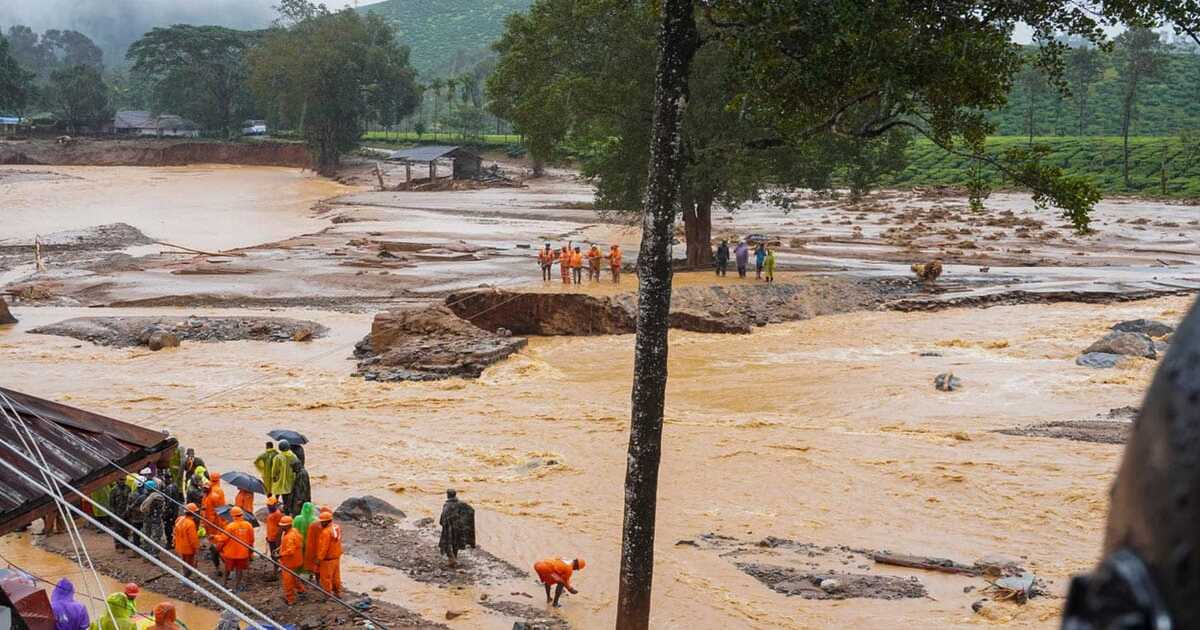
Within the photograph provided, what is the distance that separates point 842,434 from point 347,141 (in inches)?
2714

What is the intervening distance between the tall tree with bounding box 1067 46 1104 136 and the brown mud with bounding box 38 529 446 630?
8331 cm

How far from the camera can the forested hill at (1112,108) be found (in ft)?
322

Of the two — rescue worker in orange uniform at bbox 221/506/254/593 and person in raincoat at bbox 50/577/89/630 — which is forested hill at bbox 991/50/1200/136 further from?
person in raincoat at bbox 50/577/89/630

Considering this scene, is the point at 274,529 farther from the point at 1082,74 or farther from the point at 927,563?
the point at 1082,74

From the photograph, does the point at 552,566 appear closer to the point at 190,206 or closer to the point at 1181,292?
the point at 1181,292

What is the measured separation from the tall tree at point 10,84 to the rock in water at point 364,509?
286ft

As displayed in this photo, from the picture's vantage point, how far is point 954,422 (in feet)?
61.8

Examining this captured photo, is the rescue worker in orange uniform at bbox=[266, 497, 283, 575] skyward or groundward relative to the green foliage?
groundward

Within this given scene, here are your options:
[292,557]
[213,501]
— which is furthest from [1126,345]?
[213,501]

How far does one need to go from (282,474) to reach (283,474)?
0.04ft

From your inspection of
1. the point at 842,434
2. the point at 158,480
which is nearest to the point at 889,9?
the point at 158,480

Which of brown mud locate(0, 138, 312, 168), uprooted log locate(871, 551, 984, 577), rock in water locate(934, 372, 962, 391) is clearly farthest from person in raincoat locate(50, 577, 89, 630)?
brown mud locate(0, 138, 312, 168)

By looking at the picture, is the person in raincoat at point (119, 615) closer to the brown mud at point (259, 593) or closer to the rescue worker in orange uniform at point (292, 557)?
the brown mud at point (259, 593)

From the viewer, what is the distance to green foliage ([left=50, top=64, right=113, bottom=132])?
94812 mm
